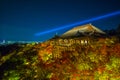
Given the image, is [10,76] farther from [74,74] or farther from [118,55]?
[118,55]

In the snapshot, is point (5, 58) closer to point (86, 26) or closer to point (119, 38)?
point (119, 38)

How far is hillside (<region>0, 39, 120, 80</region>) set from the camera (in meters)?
17.8

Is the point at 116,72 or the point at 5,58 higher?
the point at 5,58

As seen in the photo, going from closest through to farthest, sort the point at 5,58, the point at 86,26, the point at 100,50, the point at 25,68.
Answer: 1. the point at 25,68
2. the point at 100,50
3. the point at 5,58
4. the point at 86,26

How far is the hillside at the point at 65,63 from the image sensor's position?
17.8m

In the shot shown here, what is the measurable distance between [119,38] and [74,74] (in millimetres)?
7626

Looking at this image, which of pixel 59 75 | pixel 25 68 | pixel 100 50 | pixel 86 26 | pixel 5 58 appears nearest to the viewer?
pixel 59 75

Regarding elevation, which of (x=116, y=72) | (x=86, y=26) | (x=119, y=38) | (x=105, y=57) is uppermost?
(x=86, y=26)

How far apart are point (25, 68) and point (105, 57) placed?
7.19 metres

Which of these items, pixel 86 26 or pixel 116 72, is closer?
pixel 116 72

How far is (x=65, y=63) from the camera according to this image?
61.1ft

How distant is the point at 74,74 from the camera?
698 inches

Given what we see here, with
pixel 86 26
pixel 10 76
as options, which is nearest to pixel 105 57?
pixel 10 76

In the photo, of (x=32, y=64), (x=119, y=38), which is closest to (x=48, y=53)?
(x=32, y=64)
